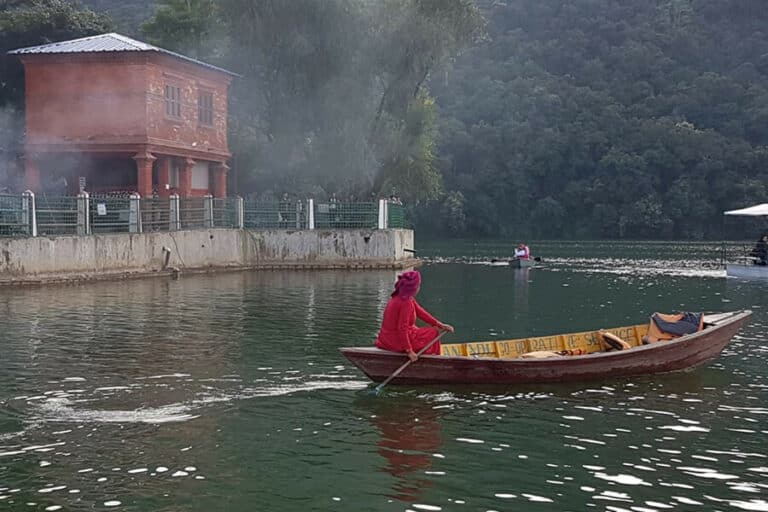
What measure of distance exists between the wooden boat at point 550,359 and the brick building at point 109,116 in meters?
28.1

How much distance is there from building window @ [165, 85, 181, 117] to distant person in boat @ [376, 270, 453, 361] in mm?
30738

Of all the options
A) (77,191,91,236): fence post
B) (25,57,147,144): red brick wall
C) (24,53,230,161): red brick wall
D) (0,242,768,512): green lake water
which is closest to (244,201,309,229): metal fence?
(24,53,230,161): red brick wall

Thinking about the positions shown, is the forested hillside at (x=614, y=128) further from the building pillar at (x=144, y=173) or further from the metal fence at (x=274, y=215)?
the building pillar at (x=144, y=173)

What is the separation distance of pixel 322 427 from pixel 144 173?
3088 cm

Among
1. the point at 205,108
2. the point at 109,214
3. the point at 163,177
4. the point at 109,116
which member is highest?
the point at 205,108

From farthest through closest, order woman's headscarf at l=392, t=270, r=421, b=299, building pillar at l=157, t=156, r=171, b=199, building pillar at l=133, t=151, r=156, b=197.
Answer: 1. building pillar at l=157, t=156, r=171, b=199
2. building pillar at l=133, t=151, r=156, b=197
3. woman's headscarf at l=392, t=270, r=421, b=299

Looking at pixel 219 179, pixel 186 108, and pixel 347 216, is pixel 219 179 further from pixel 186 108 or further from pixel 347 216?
pixel 347 216

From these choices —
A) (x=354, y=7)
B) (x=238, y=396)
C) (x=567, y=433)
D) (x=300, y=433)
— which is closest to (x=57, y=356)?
(x=238, y=396)

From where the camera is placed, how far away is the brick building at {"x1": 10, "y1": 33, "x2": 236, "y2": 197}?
42.4 meters

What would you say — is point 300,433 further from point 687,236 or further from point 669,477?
point 687,236

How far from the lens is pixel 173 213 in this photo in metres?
40.4

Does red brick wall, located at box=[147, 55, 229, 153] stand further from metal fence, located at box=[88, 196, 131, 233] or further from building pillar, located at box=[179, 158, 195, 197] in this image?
metal fence, located at box=[88, 196, 131, 233]

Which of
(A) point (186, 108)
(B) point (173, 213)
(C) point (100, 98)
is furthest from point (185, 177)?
(B) point (173, 213)

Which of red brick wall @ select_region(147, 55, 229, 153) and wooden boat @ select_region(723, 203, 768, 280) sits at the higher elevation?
red brick wall @ select_region(147, 55, 229, 153)
